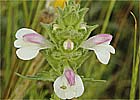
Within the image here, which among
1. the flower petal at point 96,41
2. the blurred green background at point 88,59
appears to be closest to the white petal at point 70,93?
the flower petal at point 96,41

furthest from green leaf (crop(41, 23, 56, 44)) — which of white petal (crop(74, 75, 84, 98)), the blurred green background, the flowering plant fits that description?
the blurred green background

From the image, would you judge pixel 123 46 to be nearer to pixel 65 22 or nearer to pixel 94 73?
pixel 94 73

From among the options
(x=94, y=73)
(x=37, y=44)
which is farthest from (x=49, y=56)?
(x=94, y=73)

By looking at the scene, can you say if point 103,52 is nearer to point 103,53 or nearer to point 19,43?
point 103,53

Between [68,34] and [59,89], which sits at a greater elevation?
[68,34]

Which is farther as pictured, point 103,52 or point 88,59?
point 88,59

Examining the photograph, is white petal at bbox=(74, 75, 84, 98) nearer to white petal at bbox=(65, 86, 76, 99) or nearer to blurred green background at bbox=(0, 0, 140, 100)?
white petal at bbox=(65, 86, 76, 99)

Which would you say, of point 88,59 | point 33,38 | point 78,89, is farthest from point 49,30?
point 88,59

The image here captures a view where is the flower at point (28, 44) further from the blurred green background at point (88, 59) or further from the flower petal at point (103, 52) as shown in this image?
the blurred green background at point (88, 59)
